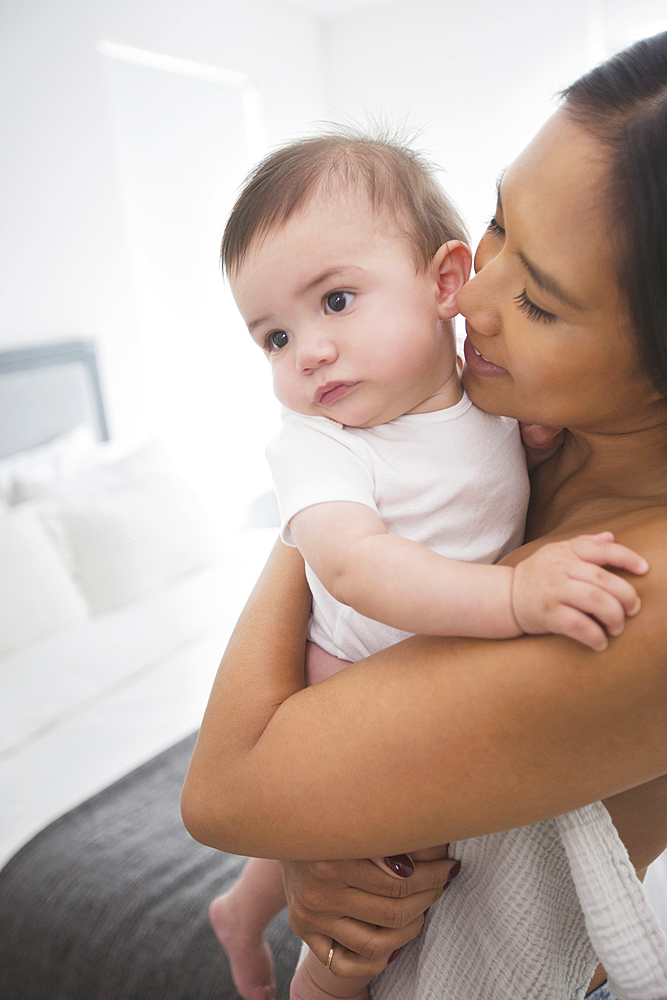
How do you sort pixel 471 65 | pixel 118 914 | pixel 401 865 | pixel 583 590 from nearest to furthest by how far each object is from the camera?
pixel 583 590, pixel 401 865, pixel 118 914, pixel 471 65

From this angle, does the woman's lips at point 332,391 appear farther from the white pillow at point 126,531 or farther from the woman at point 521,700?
the white pillow at point 126,531

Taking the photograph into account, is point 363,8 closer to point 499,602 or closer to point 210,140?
point 210,140

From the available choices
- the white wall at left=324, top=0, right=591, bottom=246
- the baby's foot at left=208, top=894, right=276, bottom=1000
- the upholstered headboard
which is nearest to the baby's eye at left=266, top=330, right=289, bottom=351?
the baby's foot at left=208, top=894, right=276, bottom=1000

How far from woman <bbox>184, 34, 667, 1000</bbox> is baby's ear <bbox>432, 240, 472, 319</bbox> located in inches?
2.5

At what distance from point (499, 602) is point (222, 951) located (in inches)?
39.9

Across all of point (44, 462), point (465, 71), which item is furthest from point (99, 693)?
point (465, 71)

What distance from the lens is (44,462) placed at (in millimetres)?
3051

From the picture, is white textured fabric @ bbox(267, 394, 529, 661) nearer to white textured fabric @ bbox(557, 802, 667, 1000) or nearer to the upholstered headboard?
white textured fabric @ bbox(557, 802, 667, 1000)

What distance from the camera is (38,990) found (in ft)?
4.84

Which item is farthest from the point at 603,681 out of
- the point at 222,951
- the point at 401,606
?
the point at 222,951

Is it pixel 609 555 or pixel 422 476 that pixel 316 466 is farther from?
pixel 609 555

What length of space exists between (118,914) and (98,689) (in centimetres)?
86

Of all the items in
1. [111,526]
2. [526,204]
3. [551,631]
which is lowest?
[111,526]

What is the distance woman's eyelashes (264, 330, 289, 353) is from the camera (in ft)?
3.19
